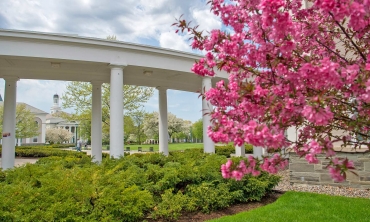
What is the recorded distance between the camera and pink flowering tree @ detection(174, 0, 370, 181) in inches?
61.1

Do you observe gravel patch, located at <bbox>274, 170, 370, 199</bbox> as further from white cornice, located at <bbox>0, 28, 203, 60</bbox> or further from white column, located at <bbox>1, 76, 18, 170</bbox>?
white column, located at <bbox>1, 76, 18, 170</bbox>

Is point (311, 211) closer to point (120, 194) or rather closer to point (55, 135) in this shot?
point (120, 194)

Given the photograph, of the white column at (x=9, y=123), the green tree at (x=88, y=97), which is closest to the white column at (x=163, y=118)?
the white column at (x=9, y=123)

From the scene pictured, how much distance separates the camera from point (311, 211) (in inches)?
168

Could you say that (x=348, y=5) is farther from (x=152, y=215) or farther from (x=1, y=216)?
(x=1, y=216)

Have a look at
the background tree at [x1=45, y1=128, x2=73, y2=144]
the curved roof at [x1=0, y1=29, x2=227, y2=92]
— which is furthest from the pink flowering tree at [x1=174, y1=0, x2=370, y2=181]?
the background tree at [x1=45, y1=128, x2=73, y2=144]

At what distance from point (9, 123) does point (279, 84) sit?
342 inches

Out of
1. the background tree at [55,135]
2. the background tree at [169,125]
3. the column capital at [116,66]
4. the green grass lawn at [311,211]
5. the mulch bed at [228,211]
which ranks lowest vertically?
the mulch bed at [228,211]

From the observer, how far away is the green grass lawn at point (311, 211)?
12.9ft

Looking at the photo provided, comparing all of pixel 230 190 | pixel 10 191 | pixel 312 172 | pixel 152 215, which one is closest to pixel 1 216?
pixel 10 191

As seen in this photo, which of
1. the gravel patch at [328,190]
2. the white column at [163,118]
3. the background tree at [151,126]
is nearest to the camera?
the gravel patch at [328,190]

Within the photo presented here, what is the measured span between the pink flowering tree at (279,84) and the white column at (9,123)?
791cm

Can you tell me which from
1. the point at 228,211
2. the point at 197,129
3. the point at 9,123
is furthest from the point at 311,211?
the point at 197,129

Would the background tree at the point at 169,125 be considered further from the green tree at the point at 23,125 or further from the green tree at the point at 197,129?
the green tree at the point at 197,129
